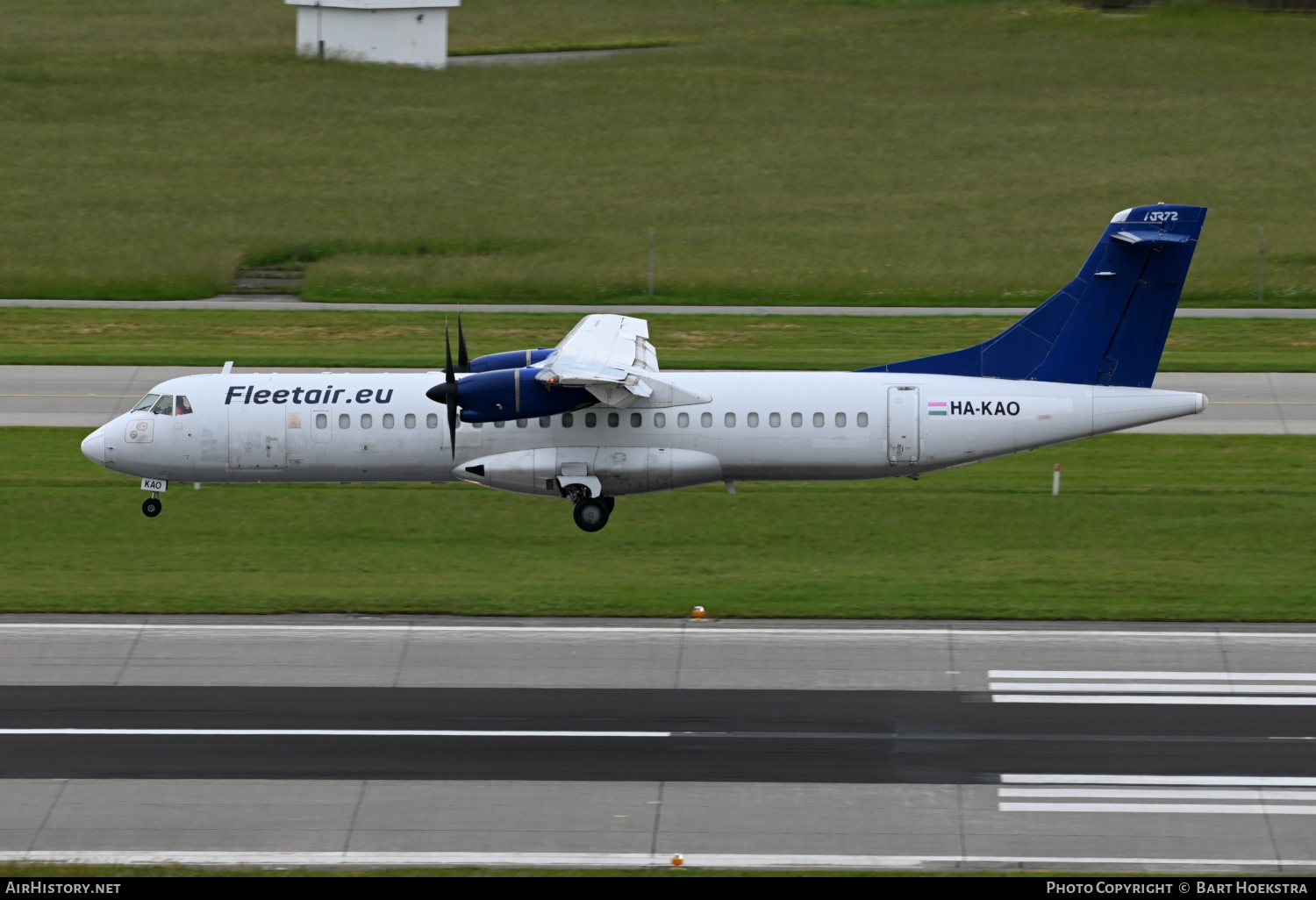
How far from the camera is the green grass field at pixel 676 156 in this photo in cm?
6394

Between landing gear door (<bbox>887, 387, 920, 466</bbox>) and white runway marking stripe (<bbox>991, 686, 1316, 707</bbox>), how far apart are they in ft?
28.7

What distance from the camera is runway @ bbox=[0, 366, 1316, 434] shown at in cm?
4219

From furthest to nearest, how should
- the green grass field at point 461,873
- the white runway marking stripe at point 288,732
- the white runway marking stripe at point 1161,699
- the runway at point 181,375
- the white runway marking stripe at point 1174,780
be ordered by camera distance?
the runway at point 181,375, the white runway marking stripe at point 1161,699, the white runway marking stripe at point 288,732, the white runway marking stripe at point 1174,780, the green grass field at point 461,873

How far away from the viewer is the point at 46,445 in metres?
40.0

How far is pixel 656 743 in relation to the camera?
946 inches

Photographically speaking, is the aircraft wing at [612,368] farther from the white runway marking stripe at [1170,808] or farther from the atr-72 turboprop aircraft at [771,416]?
the white runway marking stripe at [1170,808]

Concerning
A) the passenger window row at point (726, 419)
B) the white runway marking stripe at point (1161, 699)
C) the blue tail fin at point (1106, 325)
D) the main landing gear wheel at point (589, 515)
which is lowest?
the white runway marking stripe at point (1161, 699)

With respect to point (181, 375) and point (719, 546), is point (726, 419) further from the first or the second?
point (181, 375)

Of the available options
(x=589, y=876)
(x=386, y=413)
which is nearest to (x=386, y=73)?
(x=386, y=413)

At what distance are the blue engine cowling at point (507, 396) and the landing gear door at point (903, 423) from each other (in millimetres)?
6328

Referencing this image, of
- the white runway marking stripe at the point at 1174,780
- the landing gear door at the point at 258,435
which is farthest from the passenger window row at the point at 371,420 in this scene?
the white runway marking stripe at the point at 1174,780

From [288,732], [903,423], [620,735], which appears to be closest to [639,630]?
[620,735]

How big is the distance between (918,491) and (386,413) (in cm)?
1160

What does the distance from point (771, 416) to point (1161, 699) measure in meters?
10.7
